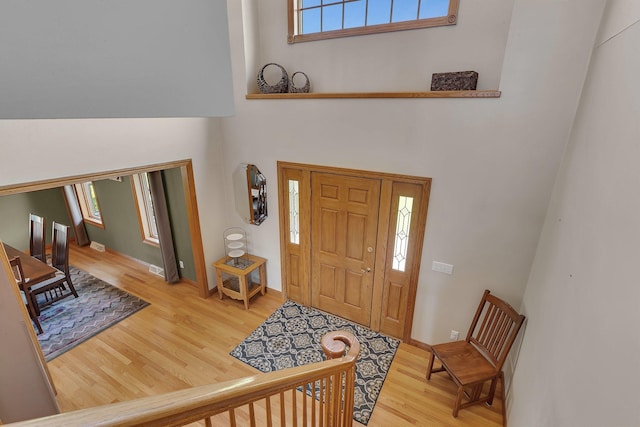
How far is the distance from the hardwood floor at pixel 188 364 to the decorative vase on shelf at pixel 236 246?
558 mm

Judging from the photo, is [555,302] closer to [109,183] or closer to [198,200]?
[198,200]

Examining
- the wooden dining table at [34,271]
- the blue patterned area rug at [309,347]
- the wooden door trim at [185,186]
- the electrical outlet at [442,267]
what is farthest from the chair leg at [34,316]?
the electrical outlet at [442,267]

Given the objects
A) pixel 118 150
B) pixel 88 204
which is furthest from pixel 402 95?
pixel 88 204

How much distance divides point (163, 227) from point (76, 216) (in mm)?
2719

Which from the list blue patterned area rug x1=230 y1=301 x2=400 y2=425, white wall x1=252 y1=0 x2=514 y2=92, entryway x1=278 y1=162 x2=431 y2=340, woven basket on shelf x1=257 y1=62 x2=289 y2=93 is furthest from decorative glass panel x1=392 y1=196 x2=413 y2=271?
woven basket on shelf x1=257 y1=62 x2=289 y2=93

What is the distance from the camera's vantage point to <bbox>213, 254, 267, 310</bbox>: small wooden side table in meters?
3.77

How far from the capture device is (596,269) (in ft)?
4.37

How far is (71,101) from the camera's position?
2.11 ft

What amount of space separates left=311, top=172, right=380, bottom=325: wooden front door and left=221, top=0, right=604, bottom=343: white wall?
0.27m

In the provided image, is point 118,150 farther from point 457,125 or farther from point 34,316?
point 457,125

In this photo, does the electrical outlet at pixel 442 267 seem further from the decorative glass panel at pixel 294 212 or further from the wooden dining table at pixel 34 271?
the wooden dining table at pixel 34 271

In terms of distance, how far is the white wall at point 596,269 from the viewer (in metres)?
1.07

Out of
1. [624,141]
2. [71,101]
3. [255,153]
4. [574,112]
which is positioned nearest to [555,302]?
[624,141]

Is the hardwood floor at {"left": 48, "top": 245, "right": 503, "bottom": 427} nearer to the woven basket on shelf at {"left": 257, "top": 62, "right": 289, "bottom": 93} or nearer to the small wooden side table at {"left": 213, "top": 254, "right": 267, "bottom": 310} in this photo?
the small wooden side table at {"left": 213, "top": 254, "right": 267, "bottom": 310}
